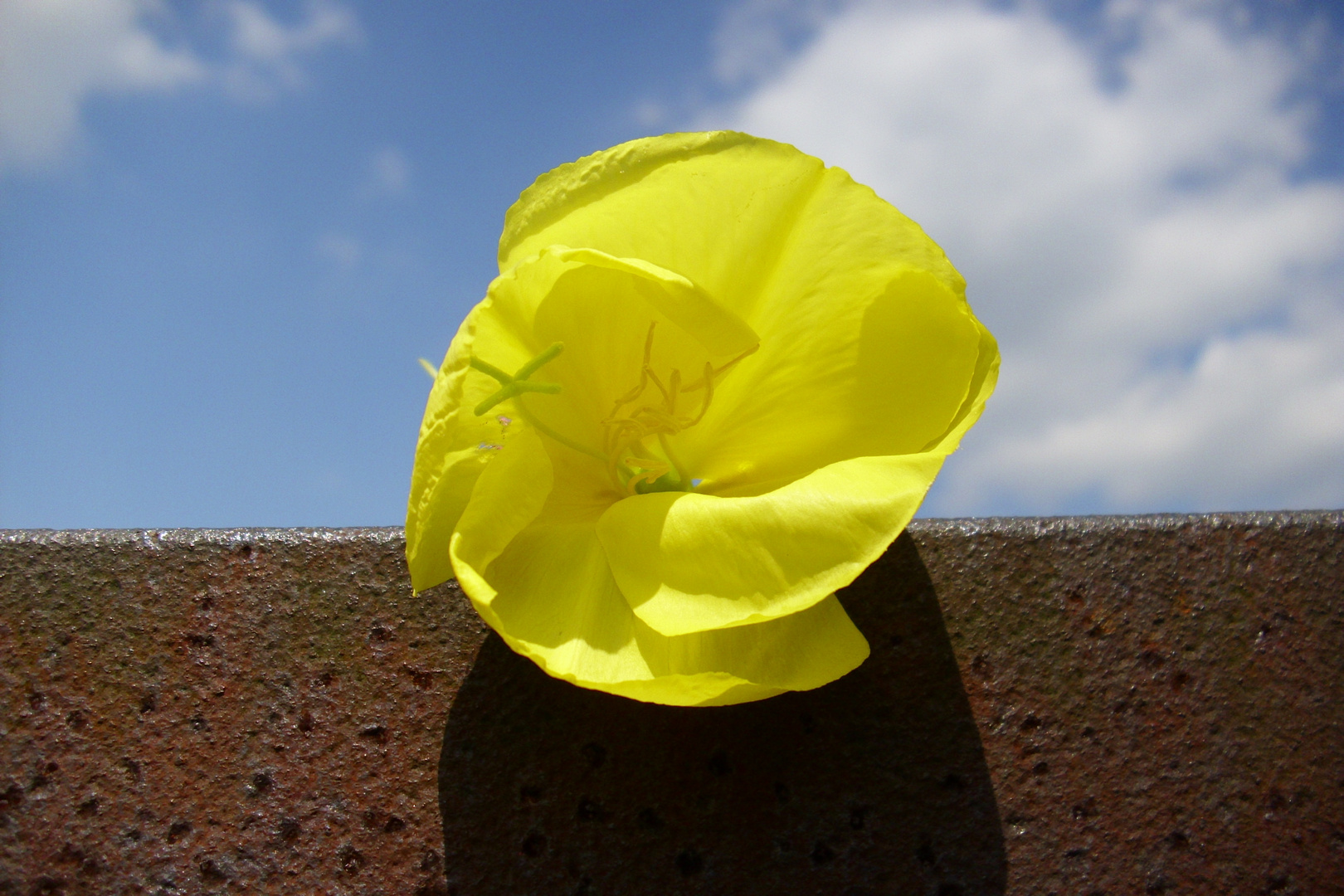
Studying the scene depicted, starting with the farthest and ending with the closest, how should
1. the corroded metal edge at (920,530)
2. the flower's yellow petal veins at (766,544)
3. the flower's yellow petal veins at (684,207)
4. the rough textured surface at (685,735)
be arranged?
→ the corroded metal edge at (920,530) → the rough textured surface at (685,735) → the flower's yellow petal veins at (684,207) → the flower's yellow petal veins at (766,544)

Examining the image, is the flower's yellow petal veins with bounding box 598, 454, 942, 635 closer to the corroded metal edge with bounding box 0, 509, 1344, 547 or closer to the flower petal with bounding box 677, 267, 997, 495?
the flower petal with bounding box 677, 267, 997, 495

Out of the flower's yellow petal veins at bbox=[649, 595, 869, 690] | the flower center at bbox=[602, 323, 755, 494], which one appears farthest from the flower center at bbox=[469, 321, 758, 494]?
the flower's yellow petal veins at bbox=[649, 595, 869, 690]

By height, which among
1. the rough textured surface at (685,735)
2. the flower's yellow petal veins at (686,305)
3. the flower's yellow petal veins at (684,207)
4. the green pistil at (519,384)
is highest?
the flower's yellow petal veins at (684,207)

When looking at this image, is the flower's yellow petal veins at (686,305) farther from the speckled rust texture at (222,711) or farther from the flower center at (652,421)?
the speckled rust texture at (222,711)

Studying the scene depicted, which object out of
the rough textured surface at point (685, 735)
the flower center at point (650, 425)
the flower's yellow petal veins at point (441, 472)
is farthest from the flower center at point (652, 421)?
the rough textured surface at point (685, 735)

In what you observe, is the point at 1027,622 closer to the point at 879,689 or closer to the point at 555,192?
the point at 879,689

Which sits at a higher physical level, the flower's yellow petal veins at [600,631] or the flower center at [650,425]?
the flower center at [650,425]

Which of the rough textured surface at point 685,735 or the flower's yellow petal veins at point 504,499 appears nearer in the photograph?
the flower's yellow petal veins at point 504,499
